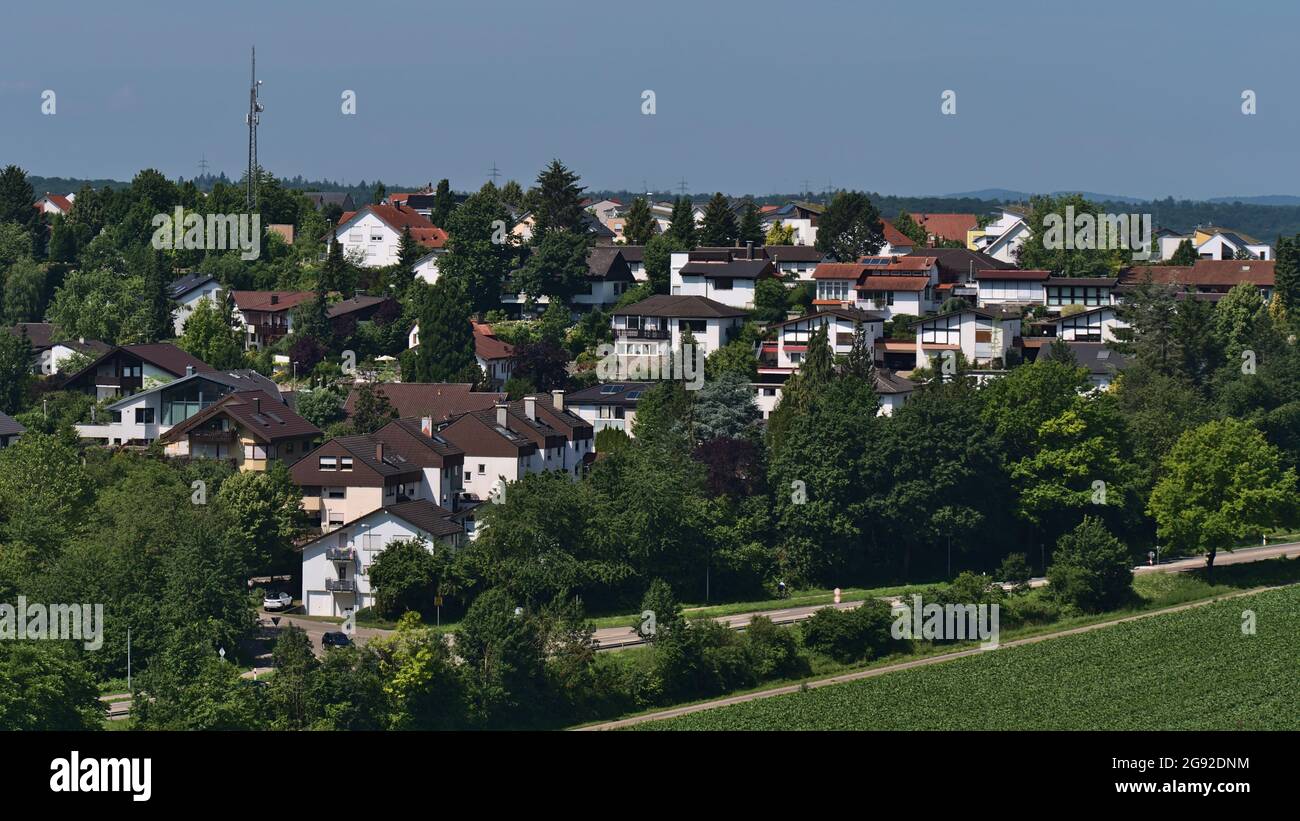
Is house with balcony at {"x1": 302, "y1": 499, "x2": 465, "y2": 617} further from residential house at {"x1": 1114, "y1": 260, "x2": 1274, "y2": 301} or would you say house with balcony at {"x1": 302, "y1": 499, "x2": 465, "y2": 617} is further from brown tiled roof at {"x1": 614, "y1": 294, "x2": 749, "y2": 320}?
residential house at {"x1": 1114, "y1": 260, "x2": 1274, "y2": 301}

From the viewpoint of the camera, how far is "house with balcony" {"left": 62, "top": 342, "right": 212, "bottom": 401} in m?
51.8

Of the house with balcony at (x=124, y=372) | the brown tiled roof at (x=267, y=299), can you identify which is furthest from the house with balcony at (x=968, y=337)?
the house with balcony at (x=124, y=372)

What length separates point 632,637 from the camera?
114 feet

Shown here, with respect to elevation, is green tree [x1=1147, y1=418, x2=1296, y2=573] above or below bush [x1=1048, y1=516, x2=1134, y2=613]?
above

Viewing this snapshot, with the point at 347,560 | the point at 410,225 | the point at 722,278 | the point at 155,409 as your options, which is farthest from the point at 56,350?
the point at 347,560

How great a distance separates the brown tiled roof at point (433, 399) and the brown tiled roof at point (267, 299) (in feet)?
34.7

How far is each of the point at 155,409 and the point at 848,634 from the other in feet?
74.9

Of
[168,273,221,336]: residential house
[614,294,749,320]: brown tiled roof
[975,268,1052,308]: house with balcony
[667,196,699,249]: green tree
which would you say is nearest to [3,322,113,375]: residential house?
[168,273,221,336]: residential house

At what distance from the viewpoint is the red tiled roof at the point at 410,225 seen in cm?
6894

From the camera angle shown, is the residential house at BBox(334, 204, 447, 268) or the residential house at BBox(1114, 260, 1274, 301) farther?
the residential house at BBox(334, 204, 447, 268)

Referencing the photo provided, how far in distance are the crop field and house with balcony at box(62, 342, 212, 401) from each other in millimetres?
26851

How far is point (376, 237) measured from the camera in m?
68.8
